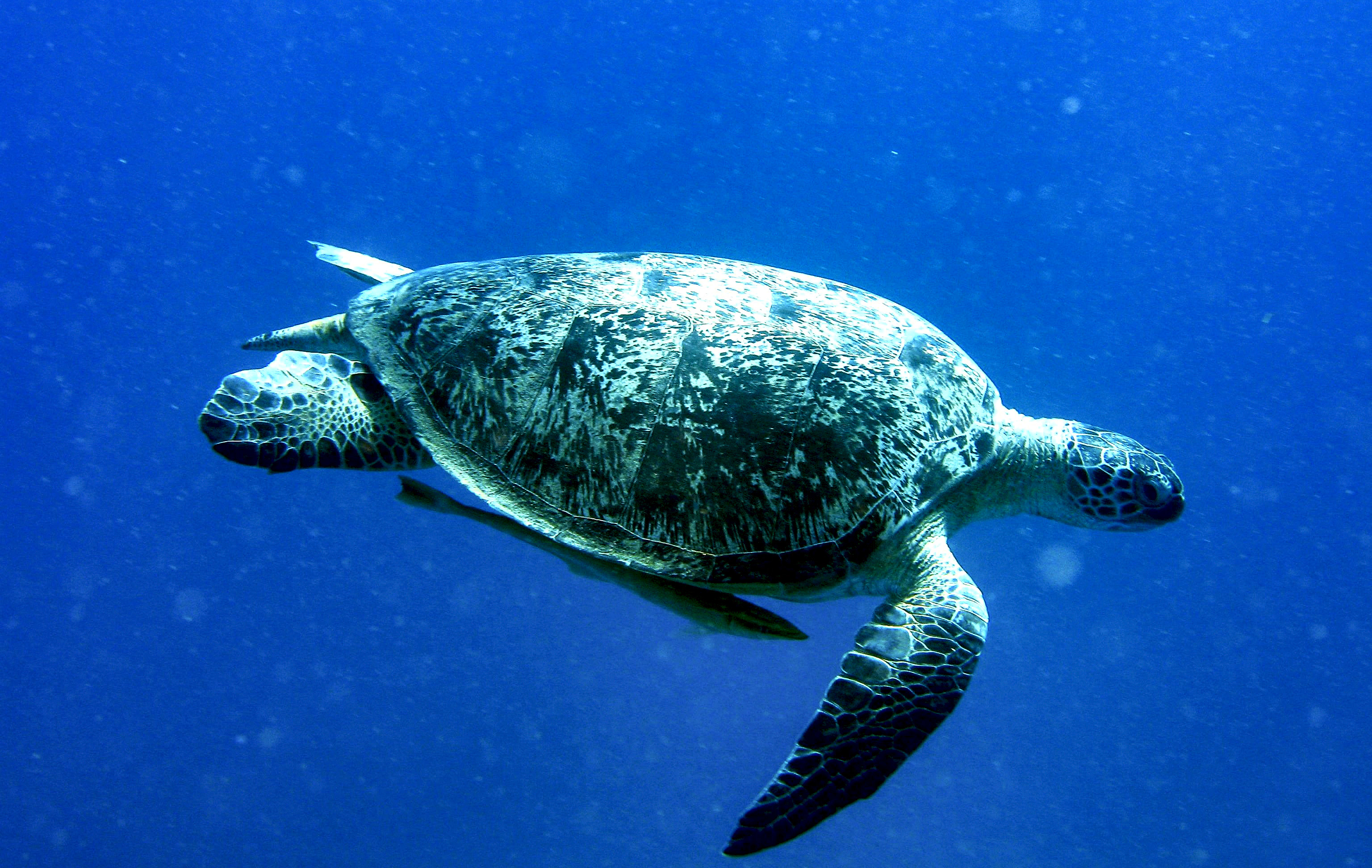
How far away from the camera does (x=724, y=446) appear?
96.2 inches

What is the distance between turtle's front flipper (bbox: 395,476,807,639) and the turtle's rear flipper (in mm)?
418

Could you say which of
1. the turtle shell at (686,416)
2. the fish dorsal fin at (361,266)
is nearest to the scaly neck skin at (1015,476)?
the turtle shell at (686,416)

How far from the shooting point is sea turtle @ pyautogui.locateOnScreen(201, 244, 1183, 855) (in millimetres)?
2377

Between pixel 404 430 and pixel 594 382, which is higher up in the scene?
pixel 594 382

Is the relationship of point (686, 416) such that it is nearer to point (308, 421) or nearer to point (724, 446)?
point (724, 446)

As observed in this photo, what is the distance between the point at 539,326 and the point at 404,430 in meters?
0.81

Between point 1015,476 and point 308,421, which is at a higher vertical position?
point 1015,476

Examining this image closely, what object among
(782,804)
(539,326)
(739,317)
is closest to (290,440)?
(539,326)

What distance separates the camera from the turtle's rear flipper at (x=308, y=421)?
104 inches

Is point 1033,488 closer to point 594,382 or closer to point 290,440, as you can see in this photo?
point 594,382

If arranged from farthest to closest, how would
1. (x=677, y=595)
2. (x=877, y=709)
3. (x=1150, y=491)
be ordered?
(x=1150, y=491) < (x=677, y=595) < (x=877, y=709)

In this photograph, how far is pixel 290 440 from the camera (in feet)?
8.79

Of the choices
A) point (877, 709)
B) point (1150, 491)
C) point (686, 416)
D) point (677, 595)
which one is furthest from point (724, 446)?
point (1150, 491)

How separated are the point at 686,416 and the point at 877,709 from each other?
1263 mm
